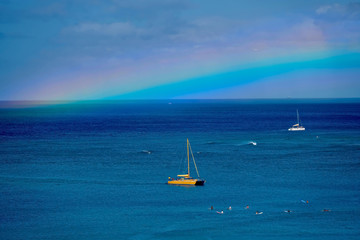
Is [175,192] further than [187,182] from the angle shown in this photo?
No

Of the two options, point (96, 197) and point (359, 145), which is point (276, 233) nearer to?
point (96, 197)

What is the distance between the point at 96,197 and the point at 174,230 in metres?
19.8

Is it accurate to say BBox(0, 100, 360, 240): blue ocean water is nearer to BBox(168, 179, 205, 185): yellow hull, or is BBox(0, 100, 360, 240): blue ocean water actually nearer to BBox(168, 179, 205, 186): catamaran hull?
BBox(168, 179, 205, 186): catamaran hull

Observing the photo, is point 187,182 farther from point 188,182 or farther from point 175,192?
point 175,192

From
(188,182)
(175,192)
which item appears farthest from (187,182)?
(175,192)

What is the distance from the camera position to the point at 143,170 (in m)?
93.1

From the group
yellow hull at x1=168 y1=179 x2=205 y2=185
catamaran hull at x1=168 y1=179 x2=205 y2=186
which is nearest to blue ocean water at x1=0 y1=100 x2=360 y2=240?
catamaran hull at x1=168 y1=179 x2=205 y2=186

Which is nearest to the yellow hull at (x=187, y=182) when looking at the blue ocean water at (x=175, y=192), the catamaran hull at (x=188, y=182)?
the catamaran hull at (x=188, y=182)

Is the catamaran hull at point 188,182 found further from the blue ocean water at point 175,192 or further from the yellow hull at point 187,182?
the blue ocean water at point 175,192

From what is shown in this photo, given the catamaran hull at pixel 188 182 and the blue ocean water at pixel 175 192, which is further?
the catamaran hull at pixel 188 182

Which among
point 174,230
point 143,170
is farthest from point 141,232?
point 143,170

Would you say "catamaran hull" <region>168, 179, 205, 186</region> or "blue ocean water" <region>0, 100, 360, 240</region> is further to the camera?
"catamaran hull" <region>168, 179, 205, 186</region>

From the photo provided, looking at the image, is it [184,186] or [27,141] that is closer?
[184,186]

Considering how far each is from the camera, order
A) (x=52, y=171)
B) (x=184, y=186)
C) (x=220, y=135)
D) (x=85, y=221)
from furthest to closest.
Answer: (x=220, y=135) < (x=52, y=171) < (x=184, y=186) < (x=85, y=221)
